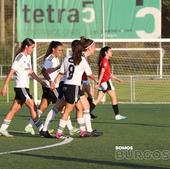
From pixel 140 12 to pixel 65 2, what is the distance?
391cm

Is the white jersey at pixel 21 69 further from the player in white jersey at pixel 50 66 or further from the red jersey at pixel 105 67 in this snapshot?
the red jersey at pixel 105 67

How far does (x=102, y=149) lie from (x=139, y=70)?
27.9m

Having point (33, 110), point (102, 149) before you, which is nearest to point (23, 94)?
point (33, 110)

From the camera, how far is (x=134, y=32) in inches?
1303

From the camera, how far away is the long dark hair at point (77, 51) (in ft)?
37.4

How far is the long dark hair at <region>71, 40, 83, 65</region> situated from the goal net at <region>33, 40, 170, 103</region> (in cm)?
1448

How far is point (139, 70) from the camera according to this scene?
37.7 m

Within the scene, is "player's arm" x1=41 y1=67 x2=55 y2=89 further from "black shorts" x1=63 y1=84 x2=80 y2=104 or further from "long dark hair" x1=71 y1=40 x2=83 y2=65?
"long dark hair" x1=71 y1=40 x2=83 y2=65

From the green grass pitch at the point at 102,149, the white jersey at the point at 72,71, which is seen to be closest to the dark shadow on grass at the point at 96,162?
the green grass pitch at the point at 102,149

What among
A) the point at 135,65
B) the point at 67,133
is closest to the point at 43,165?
the point at 67,133

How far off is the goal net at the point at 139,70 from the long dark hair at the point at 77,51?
570 inches

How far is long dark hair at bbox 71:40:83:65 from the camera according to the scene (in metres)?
11.4

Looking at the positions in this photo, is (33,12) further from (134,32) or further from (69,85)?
(69,85)

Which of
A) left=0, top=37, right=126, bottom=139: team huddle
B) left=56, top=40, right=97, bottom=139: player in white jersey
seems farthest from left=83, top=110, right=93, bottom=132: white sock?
left=56, top=40, right=97, bottom=139: player in white jersey
